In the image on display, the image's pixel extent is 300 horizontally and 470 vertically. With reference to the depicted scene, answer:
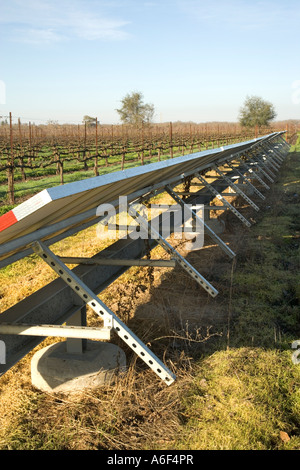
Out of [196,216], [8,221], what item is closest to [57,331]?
[8,221]

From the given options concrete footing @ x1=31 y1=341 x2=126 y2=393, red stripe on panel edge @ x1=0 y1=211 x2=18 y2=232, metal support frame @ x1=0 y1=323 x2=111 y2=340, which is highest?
red stripe on panel edge @ x1=0 y1=211 x2=18 y2=232

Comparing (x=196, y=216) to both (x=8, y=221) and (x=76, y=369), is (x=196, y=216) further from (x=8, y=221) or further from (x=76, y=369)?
(x=8, y=221)

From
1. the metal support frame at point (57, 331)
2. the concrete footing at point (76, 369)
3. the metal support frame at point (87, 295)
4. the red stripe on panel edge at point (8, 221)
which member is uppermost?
the red stripe on panel edge at point (8, 221)

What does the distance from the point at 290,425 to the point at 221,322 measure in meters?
1.58

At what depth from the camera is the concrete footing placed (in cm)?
315

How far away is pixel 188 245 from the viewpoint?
7168 millimetres

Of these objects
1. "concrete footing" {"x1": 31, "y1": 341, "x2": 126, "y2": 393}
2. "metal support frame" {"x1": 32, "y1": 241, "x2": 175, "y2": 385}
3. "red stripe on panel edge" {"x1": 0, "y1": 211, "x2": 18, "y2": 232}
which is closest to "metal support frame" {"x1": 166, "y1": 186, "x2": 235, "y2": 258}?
"concrete footing" {"x1": 31, "y1": 341, "x2": 126, "y2": 393}

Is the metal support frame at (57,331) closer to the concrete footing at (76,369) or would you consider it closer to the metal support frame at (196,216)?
the concrete footing at (76,369)

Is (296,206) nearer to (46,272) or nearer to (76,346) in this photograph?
(46,272)

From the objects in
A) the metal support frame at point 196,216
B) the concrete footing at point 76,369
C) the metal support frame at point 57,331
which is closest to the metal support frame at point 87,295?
the metal support frame at point 57,331

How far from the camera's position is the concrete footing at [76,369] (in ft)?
10.3

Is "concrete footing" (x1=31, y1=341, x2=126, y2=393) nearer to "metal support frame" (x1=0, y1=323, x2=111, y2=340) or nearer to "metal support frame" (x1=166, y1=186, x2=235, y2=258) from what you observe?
"metal support frame" (x1=0, y1=323, x2=111, y2=340)

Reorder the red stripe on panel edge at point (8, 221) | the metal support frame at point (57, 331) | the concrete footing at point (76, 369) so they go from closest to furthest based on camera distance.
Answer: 1. the red stripe on panel edge at point (8, 221)
2. the metal support frame at point (57, 331)
3. the concrete footing at point (76, 369)
